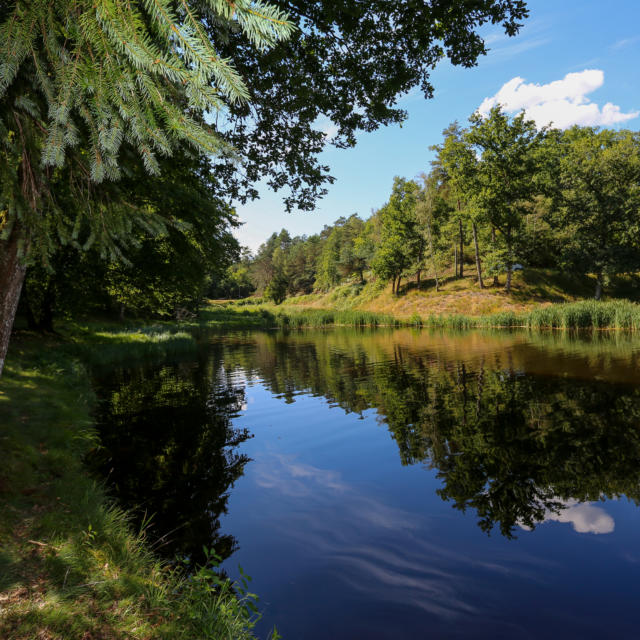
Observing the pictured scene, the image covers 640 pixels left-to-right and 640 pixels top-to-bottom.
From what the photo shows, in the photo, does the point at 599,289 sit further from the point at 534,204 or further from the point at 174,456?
the point at 174,456

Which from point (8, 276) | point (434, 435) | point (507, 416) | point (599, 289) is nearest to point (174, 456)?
point (8, 276)

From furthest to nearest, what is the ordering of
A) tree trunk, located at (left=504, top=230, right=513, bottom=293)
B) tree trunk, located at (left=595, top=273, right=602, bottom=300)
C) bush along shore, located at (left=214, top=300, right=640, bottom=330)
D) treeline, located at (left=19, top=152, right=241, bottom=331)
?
tree trunk, located at (left=595, top=273, right=602, bottom=300)
tree trunk, located at (left=504, top=230, right=513, bottom=293)
bush along shore, located at (left=214, top=300, right=640, bottom=330)
treeline, located at (left=19, top=152, right=241, bottom=331)

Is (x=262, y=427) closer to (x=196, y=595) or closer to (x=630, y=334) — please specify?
(x=196, y=595)

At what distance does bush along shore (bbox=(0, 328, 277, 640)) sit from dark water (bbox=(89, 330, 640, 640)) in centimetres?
67

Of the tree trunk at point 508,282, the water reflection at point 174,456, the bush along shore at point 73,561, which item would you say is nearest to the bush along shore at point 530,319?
the tree trunk at point 508,282

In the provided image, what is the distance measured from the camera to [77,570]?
11.7ft

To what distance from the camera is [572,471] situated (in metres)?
6.55

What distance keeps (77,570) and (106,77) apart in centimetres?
430

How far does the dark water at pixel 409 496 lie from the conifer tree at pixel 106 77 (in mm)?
4552

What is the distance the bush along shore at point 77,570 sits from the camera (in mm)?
2930

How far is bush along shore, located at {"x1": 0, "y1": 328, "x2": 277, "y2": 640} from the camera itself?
9.61 feet

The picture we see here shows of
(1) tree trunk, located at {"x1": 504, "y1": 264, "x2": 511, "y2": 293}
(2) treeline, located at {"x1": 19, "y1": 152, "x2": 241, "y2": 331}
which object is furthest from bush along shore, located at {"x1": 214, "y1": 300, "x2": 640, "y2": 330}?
(2) treeline, located at {"x1": 19, "y1": 152, "x2": 241, "y2": 331}

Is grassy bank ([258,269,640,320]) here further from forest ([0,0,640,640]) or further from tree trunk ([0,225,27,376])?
tree trunk ([0,225,27,376])

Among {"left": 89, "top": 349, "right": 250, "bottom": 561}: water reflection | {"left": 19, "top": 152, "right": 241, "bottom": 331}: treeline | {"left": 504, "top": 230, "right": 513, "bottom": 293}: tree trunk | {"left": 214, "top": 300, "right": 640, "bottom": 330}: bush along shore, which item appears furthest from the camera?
{"left": 504, "top": 230, "right": 513, "bottom": 293}: tree trunk
